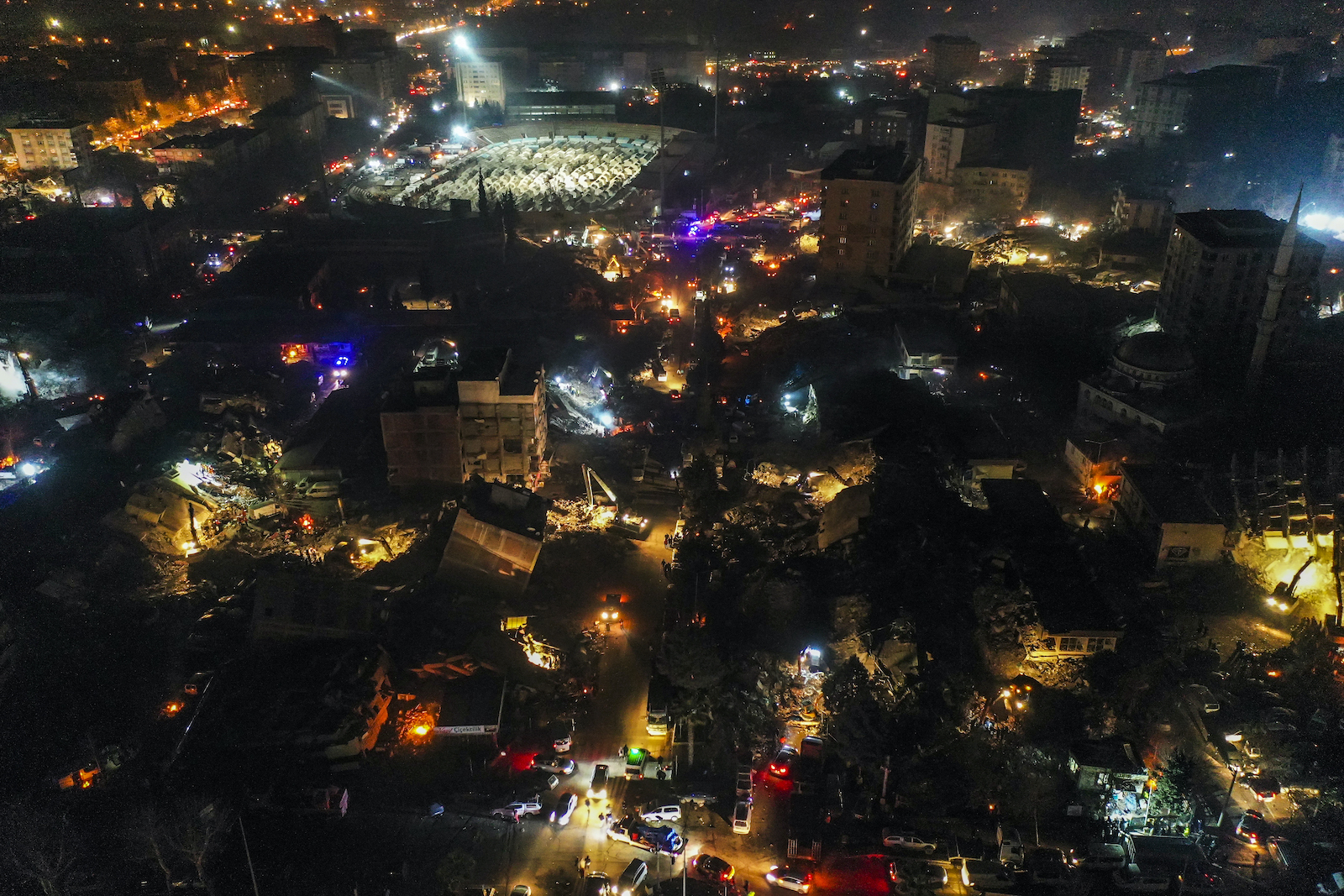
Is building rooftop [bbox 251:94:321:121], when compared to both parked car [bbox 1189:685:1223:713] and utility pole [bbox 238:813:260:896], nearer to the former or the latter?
utility pole [bbox 238:813:260:896]

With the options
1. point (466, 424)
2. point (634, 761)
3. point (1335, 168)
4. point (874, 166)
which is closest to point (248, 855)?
point (634, 761)

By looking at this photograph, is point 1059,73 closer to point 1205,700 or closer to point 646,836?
point 1205,700

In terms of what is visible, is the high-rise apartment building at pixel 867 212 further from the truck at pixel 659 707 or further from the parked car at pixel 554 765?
the parked car at pixel 554 765

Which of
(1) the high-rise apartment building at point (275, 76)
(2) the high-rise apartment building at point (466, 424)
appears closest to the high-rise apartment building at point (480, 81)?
(1) the high-rise apartment building at point (275, 76)

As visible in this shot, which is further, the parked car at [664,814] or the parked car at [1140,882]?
the parked car at [664,814]

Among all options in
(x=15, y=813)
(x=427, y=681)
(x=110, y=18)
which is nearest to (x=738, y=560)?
(x=427, y=681)

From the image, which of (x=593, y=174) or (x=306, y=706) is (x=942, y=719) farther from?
(x=593, y=174)
